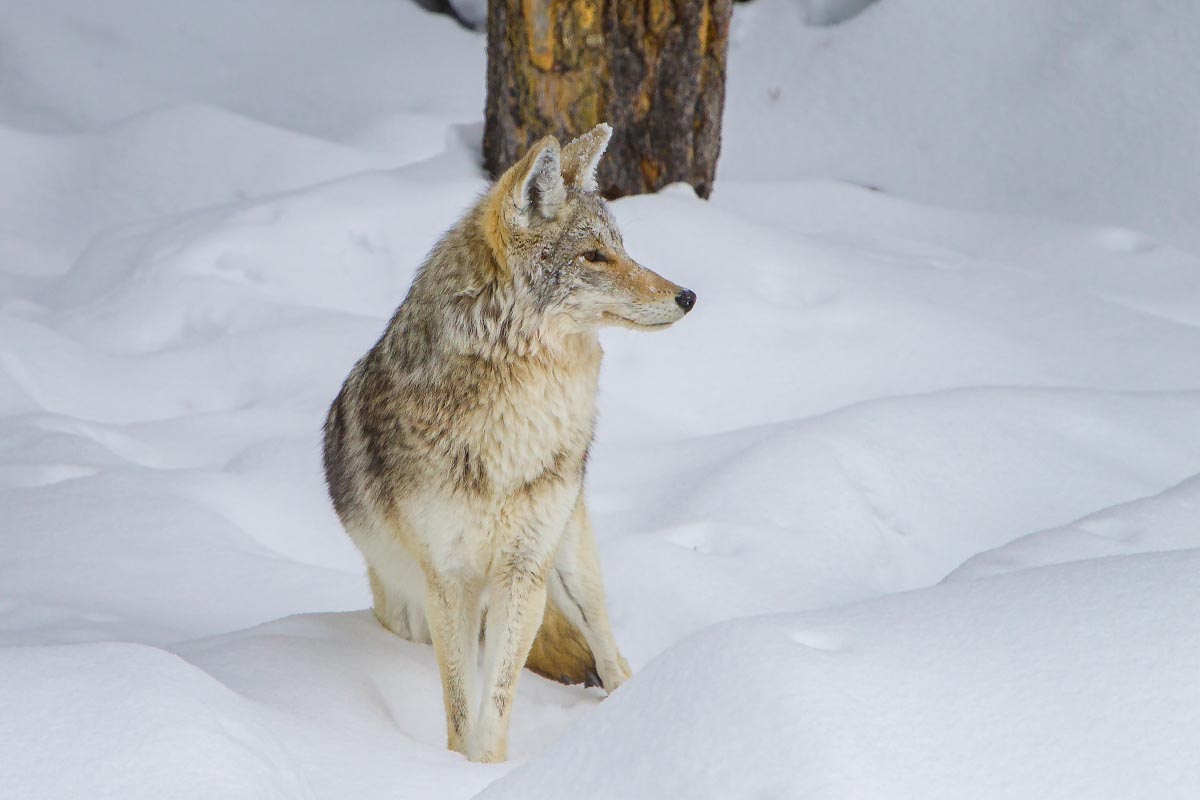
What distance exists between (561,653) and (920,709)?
1.93 meters

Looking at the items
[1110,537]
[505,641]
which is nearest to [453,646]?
[505,641]

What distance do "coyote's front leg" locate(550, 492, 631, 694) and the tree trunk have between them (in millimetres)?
3391

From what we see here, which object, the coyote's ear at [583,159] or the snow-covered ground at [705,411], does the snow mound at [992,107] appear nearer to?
the snow-covered ground at [705,411]

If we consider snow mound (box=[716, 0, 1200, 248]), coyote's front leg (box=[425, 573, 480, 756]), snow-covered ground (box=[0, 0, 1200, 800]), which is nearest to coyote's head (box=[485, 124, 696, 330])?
coyote's front leg (box=[425, 573, 480, 756])

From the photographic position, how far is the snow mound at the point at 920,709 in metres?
1.80

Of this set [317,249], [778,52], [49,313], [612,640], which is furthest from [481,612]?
[778,52]

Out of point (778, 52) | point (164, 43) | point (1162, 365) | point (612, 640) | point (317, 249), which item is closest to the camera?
point (612, 640)

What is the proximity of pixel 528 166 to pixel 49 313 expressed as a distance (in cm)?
476

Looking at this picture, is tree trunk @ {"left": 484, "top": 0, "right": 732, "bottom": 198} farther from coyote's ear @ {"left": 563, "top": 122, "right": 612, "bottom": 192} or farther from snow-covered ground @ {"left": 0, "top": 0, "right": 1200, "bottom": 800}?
coyote's ear @ {"left": 563, "top": 122, "right": 612, "bottom": 192}

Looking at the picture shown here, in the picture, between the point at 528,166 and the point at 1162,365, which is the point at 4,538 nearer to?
the point at 528,166

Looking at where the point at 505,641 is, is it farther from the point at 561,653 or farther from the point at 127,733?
the point at 127,733

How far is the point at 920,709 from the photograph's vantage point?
1930mm

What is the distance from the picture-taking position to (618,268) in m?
3.12

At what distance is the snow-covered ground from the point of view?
1989 millimetres
